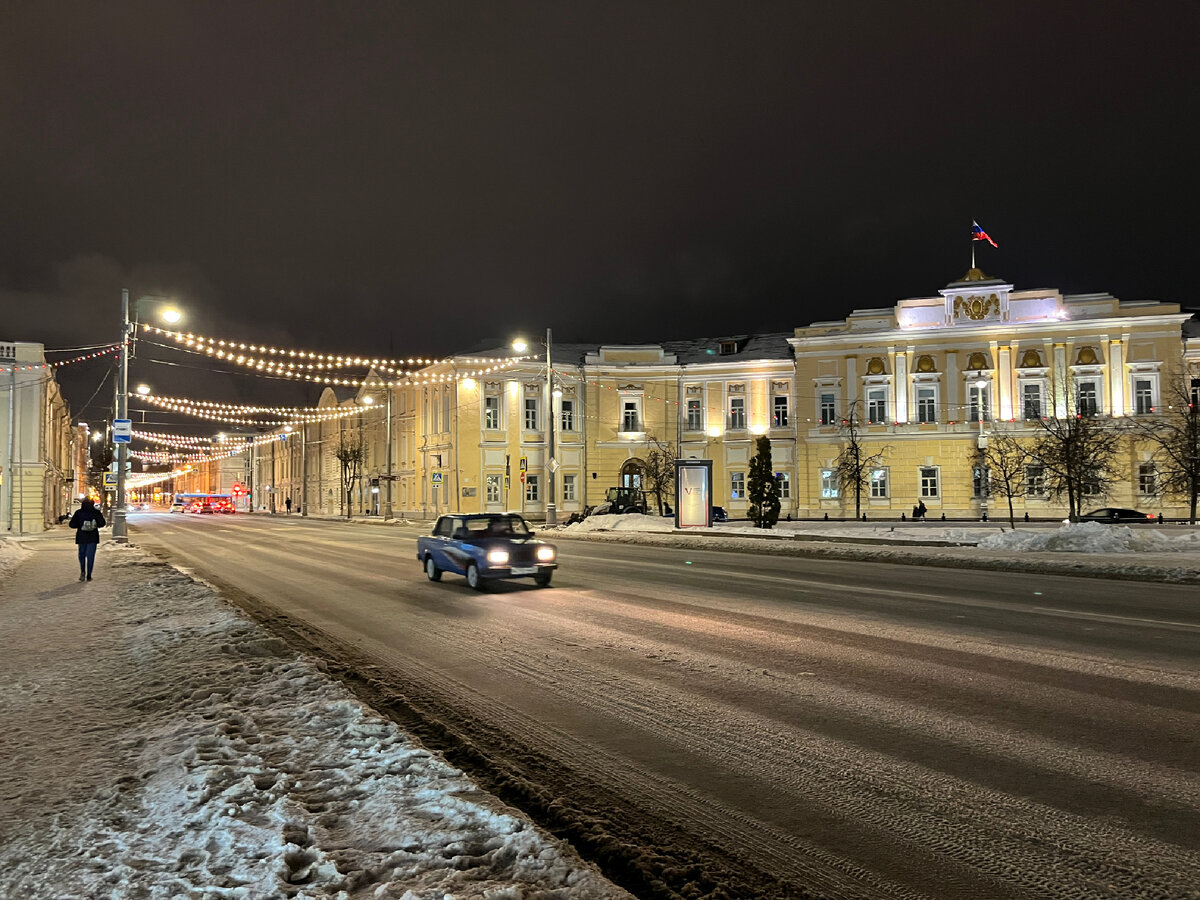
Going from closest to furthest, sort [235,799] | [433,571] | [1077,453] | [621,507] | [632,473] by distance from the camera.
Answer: [235,799] < [433,571] < [1077,453] < [621,507] < [632,473]

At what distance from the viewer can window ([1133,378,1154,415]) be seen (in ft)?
174

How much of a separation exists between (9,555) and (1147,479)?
2306 inches

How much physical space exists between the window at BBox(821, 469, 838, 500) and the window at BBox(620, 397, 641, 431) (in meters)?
14.7

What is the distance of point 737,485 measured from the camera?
2470 inches

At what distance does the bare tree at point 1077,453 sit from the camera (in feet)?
120

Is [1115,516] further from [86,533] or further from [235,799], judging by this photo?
[235,799]

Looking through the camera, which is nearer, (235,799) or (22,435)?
(235,799)

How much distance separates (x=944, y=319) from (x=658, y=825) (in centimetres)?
5664

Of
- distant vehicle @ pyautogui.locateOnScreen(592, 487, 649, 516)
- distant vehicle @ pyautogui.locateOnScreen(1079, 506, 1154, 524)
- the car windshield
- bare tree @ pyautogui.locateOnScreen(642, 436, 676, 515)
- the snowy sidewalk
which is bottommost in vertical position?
distant vehicle @ pyautogui.locateOnScreen(1079, 506, 1154, 524)

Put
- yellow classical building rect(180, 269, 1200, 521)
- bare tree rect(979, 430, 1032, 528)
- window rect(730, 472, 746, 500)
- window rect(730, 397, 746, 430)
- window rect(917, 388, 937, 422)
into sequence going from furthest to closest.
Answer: window rect(730, 397, 746, 430), window rect(730, 472, 746, 500), window rect(917, 388, 937, 422), yellow classical building rect(180, 269, 1200, 521), bare tree rect(979, 430, 1032, 528)

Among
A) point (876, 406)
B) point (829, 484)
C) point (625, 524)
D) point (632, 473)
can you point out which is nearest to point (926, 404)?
point (876, 406)

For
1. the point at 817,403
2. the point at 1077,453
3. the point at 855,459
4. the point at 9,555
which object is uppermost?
the point at 817,403

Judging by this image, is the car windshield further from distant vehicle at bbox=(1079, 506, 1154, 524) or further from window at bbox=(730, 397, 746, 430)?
window at bbox=(730, 397, 746, 430)

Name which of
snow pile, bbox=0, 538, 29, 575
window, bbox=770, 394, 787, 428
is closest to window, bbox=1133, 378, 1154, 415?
window, bbox=770, 394, 787, 428
